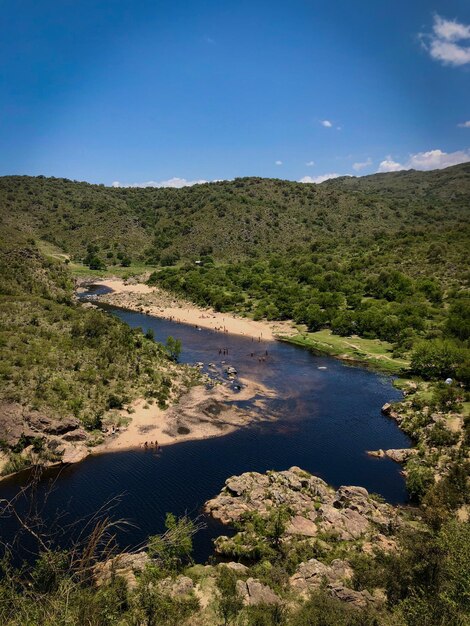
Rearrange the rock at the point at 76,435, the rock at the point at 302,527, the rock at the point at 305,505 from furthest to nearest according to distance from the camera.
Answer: the rock at the point at 76,435, the rock at the point at 305,505, the rock at the point at 302,527

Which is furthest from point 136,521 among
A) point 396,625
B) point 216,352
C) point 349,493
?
point 216,352

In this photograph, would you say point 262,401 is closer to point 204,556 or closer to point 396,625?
point 204,556

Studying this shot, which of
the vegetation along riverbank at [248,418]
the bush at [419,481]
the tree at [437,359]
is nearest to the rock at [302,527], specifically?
the vegetation along riverbank at [248,418]

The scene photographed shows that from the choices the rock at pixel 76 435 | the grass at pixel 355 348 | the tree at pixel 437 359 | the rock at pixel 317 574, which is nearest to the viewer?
the rock at pixel 317 574

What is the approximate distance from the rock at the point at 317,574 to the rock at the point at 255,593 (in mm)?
2216

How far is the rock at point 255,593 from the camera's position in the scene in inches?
985

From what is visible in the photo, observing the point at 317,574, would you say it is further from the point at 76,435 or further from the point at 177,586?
the point at 76,435

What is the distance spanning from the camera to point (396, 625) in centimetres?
2055

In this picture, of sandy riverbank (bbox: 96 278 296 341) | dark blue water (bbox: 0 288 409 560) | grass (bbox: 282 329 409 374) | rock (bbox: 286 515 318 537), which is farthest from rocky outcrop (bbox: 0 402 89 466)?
sandy riverbank (bbox: 96 278 296 341)

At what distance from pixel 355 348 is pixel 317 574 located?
191ft

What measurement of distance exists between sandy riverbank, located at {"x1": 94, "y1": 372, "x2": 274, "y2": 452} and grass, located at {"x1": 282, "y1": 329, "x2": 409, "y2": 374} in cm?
2400

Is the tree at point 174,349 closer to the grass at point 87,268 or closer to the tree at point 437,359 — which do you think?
the tree at point 437,359

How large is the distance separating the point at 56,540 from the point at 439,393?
45663mm

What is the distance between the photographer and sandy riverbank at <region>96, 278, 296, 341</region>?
98.4 metres
